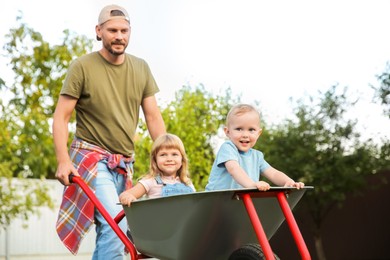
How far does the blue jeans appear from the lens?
13.0 feet

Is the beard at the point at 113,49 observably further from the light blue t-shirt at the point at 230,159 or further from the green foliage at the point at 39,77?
the green foliage at the point at 39,77

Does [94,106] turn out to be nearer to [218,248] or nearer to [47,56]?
[218,248]

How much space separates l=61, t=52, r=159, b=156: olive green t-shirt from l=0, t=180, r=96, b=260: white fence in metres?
9.11

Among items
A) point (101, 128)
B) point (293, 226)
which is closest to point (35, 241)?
point (101, 128)

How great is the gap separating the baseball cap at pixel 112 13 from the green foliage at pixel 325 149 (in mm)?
13639

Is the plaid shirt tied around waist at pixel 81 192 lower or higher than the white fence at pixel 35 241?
higher

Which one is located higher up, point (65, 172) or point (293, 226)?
point (65, 172)

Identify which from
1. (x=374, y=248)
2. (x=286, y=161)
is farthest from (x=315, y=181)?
(x=374, y=248)

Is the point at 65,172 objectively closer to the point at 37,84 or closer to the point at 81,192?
the point at 81,192

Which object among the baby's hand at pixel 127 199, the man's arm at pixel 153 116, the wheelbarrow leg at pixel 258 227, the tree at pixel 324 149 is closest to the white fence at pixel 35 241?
the tree at pixel 324 149

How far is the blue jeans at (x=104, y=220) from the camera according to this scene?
3.95m

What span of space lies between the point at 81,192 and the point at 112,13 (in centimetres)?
92

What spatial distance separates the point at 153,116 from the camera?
4414mm

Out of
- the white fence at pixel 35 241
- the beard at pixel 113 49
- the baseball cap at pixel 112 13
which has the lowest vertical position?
the white fence at pixel 35 241
